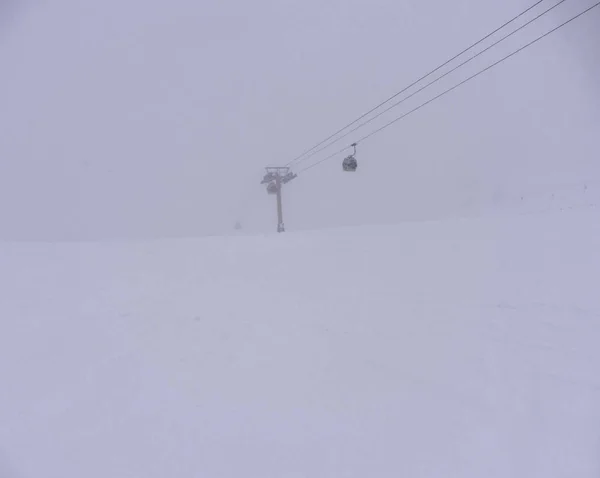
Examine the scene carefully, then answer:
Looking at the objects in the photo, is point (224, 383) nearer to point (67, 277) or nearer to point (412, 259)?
point (67, 277)

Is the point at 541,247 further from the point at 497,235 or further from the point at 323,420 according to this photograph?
the point at 323,420

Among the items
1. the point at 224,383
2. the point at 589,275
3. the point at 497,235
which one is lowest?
the point at 224,383

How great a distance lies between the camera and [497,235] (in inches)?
403

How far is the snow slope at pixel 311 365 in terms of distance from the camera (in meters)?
3.93

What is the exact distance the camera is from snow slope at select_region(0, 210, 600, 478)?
12.9 ft

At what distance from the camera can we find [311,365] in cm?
576

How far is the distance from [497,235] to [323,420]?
24.9ft

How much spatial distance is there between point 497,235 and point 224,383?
7.88m

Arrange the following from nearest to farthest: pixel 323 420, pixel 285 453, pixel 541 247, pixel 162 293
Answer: pixel 285 453 < pixel 323 420 < pixel 162 293 < pixel 541 247

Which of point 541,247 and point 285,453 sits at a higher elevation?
point 541,247

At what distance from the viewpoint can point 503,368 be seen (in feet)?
17.4

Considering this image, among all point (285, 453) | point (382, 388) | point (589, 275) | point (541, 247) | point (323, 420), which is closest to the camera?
point (285, 453)

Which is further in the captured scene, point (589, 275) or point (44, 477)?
point (589, 275)

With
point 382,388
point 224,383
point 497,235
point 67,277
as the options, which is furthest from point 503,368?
point 67,277
